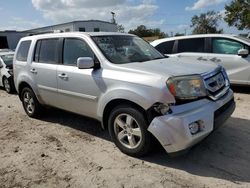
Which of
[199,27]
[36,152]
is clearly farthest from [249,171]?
[199,27]

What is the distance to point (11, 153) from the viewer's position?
485 cm

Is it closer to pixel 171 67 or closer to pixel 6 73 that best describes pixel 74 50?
pixel 171 67

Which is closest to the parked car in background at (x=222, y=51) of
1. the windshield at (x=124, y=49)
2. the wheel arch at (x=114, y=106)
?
the windshield at (x=124, y=49)

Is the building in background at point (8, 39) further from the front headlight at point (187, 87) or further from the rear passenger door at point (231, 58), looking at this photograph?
the front headlight at point (187, 87)

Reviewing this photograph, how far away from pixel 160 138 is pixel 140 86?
72 centimetres

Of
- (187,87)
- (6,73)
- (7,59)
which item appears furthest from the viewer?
(7,59)

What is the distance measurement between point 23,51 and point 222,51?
518 centimetres

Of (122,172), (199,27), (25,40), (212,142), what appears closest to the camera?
(122,172)

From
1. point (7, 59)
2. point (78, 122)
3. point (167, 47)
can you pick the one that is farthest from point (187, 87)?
point (7, 59)

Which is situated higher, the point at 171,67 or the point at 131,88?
the point at 171,67

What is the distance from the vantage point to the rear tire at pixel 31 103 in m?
6.34

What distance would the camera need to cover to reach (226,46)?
8.27 meters

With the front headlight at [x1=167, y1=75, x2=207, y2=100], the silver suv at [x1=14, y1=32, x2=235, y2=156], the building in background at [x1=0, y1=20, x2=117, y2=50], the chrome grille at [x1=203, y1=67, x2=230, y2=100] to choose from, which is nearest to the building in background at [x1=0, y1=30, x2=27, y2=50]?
the building in background at [x1=0, y1=20, x2=117, y2=50]

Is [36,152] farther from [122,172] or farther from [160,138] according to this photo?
[160,138]
